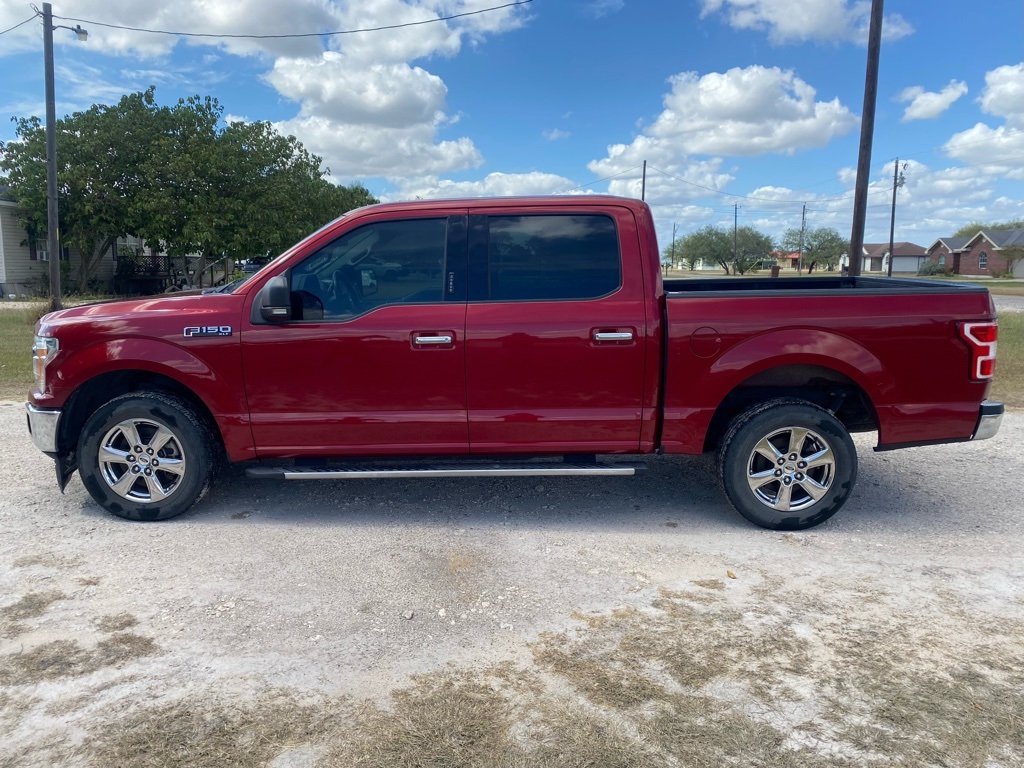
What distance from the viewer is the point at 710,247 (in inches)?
3632

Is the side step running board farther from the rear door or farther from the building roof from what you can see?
the building roof

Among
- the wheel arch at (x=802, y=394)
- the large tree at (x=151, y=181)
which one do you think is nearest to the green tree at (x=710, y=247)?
the large tree at (x=151, y=181)

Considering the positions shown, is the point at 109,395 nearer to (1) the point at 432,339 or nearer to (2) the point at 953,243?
(1) the point at 432,339

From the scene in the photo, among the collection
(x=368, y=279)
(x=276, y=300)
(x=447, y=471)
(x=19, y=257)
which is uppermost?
(x=19, y=257)

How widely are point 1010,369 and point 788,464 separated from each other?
8553 millimetres

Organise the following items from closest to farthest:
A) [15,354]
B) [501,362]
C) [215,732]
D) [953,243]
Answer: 1. [215,732]
2. [501,362]
3. [15,354]
4. [953,243]

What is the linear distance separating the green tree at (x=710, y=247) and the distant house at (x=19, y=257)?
246ft

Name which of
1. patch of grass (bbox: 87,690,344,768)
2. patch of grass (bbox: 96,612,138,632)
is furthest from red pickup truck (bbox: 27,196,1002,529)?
patch of grass (bbox: 87,690,344,768)

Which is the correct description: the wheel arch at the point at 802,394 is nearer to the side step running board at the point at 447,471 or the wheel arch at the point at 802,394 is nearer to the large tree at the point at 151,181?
the side step running board at the point at 447,471

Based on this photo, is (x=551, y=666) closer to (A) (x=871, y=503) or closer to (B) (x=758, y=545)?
(B) (x=758, y=545)

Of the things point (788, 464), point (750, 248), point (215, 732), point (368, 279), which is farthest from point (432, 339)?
point (750, 248)

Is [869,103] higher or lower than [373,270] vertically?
higher

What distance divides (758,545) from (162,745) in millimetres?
3278

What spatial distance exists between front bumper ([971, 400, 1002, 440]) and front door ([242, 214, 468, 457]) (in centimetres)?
317
